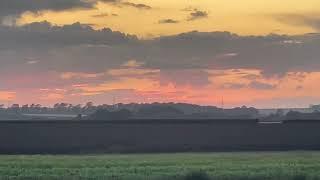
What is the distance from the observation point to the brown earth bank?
61469 mm

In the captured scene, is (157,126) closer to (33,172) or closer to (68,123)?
(68,123)

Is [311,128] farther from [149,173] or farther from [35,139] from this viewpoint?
[149,173]

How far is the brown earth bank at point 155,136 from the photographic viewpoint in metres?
61.5

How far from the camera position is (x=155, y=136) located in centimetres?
6331

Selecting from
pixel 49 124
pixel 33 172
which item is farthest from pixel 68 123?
pixel 33 172

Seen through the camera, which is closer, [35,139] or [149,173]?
[149,173]

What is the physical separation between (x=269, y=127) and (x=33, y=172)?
34531 mm

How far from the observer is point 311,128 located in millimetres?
61656

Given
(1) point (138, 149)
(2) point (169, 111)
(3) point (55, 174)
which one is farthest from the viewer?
(2) point (169, 111)

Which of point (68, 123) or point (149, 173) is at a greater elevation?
point (68, 123)

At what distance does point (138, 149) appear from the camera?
61562 millimetres

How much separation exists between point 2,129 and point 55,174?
104 ft

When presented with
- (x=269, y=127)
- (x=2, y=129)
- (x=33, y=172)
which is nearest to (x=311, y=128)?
(x=269, y=127)

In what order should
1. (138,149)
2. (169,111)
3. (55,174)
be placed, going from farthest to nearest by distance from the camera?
(169,111), (138,149), (55,174)
